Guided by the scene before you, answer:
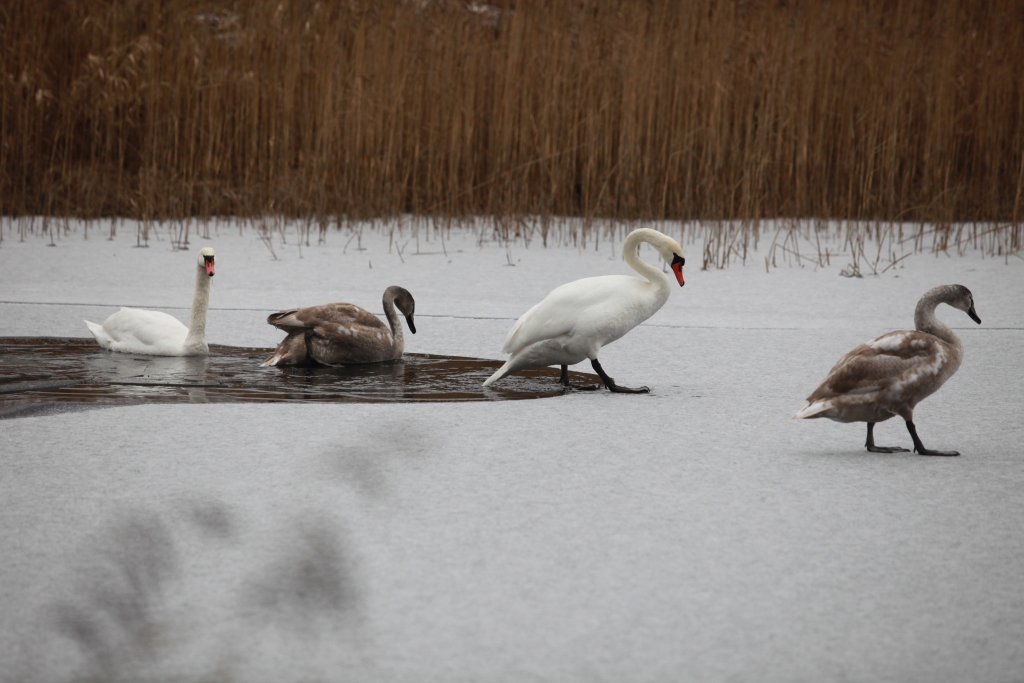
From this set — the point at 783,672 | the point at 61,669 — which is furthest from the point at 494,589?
the point at 61,669

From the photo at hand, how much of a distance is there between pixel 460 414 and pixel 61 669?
1.95 meters

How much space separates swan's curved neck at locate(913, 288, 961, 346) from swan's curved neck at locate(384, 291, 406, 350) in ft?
7.82

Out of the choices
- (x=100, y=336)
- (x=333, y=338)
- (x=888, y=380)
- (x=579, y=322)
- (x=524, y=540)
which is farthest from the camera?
(x=100, y=336)

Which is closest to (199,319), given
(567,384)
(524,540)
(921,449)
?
(567,384)

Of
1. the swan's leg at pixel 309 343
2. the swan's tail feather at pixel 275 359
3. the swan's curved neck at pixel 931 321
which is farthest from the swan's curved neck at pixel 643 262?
the swan's tail feather at pixel 275 359

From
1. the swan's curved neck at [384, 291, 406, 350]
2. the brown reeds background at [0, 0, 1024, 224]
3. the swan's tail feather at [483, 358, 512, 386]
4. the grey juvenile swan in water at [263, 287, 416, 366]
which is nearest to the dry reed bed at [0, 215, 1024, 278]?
the brown reeds background at [0, 0, 1024, 224]

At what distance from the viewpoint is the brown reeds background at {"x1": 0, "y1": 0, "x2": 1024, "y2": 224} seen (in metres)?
8.60

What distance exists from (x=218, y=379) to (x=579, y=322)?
1.39 m

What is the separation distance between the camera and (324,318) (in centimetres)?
472

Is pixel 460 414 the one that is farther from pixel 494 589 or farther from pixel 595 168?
pixel 595 168

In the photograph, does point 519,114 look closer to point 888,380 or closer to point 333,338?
point 333,338

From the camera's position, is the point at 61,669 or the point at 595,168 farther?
the point at 595,168

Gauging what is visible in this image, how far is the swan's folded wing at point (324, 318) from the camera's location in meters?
4.70

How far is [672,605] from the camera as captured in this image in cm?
198
